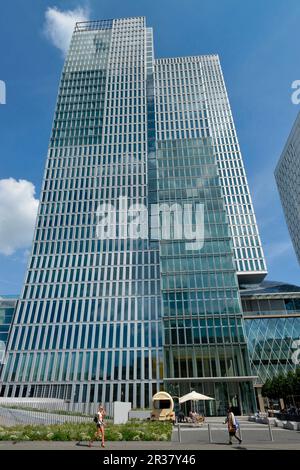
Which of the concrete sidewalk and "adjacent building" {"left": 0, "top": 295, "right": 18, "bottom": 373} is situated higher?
"adjacent building" {"left": 0, "top": 295, "right": 18, "bottom": 373}

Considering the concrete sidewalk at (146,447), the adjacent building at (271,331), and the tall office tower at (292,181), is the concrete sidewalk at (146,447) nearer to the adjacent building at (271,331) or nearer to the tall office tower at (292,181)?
the adjacent building at (271,331)

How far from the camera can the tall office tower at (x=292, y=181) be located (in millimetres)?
94938

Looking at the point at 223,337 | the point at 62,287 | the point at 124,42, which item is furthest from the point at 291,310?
the point at 124,42

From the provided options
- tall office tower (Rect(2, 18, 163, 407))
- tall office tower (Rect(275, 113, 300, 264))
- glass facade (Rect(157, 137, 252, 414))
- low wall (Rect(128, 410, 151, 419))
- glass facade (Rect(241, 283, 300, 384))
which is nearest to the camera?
low wall (Rect(128, 410, 151, 419))

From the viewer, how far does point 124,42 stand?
302 feet

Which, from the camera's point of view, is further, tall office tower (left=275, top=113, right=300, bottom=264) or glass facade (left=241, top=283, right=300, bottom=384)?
tall office tower (left=275, top=113, right=300, bottom=264)

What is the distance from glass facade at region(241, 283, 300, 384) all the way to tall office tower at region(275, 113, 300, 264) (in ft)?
147

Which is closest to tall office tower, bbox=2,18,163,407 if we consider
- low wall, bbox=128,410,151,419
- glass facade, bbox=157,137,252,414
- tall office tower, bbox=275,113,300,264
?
glass facade, bbox=157,137,252,414

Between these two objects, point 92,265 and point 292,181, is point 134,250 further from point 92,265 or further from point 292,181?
point 292,181

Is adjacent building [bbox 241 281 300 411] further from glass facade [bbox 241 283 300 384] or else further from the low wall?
the low wall

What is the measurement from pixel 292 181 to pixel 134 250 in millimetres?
69750

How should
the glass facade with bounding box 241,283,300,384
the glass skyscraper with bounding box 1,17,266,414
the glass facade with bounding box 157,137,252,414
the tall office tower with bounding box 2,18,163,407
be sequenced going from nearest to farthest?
the glass facade with bounding box 157,137,252,414 < the glass skyscraper with bounding box 1,17,266,414 < the tall office tower with bounding box 2,18,163,407 < the glass facade with bounding box 241,283,300,384

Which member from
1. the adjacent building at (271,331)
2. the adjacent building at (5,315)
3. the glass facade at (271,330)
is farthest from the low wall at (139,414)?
the adjacent building at (5,315)

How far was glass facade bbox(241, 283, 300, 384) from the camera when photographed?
5155cm
